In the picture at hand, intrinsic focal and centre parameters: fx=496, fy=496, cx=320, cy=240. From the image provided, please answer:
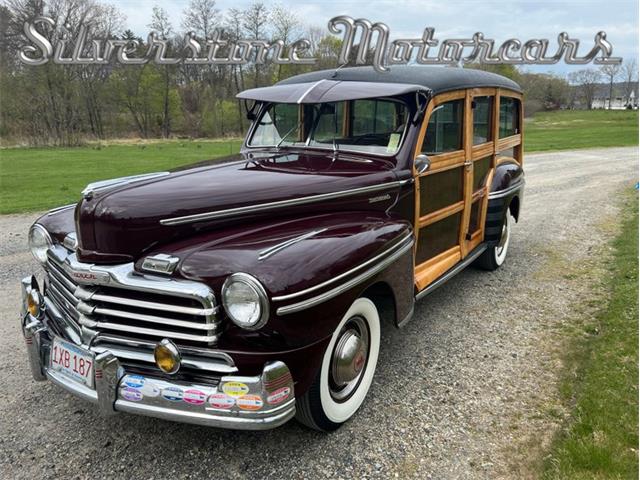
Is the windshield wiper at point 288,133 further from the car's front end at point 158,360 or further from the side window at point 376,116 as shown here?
the car's front end at point 158,360

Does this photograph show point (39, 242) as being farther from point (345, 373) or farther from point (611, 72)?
point (611, 72)

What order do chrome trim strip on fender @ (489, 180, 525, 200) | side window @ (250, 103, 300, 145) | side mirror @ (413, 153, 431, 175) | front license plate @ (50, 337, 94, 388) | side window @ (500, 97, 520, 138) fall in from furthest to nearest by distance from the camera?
side window @ (500, 97, 520, 138), chrome trim strip on fender @ (489, 180, 525, 200), side window @ (250, 103, 300, 145), side mirror @ (413, 153, 431, 175), front license plate @ (50, 337, 94, 388)

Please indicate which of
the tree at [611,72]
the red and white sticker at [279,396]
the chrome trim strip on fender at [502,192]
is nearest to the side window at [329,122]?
the chrome trim strip on fender at [502,192]

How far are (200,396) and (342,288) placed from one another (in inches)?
32.9

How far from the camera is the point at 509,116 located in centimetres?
558

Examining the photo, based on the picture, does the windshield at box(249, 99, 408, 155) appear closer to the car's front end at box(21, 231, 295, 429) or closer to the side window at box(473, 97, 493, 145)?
the side window at box(473, 97, 493, 145)

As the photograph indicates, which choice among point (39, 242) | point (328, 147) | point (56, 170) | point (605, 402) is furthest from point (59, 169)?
point (605, 402)

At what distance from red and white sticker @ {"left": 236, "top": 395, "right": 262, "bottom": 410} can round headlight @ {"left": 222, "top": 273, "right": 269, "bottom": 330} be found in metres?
0.30

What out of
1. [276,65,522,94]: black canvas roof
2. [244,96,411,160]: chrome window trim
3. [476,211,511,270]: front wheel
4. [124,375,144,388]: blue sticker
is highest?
[276,65,522,94]: black canvas roof

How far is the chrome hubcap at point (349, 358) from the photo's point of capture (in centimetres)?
269

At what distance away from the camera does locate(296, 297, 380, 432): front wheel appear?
257 cm

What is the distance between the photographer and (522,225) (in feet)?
25.3

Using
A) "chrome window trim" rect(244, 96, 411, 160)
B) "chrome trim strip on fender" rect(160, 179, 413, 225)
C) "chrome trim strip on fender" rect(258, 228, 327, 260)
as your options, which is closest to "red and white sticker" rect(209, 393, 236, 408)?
"chrome trim strip on fender" rect(258, 228, 327, 260)

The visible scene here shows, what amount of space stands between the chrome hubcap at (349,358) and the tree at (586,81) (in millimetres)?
88365
